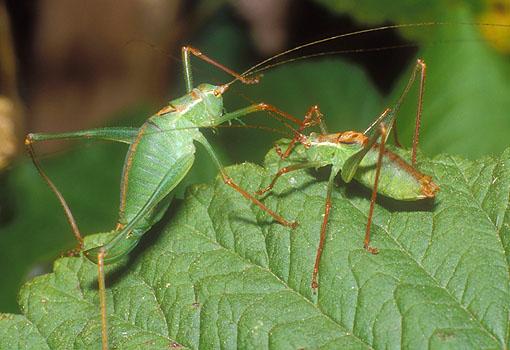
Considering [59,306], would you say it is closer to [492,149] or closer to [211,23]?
[492,149]

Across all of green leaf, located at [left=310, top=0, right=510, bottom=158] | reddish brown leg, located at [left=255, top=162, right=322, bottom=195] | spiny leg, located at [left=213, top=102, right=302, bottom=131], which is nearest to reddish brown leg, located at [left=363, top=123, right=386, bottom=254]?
reddish brown leg, located at [left=255, top=162, right=322, bottom=195]

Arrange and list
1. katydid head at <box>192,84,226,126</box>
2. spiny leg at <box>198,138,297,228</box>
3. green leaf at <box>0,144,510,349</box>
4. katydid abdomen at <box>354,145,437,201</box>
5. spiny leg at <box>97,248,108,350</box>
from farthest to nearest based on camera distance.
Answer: katydid head at <box>192,84,226,126</box>
spiny leg at <box>198,138,297,228</box>
katydid abdomen at <box>354,145,437,201</box>
spiny leg at <box>97,248,108,350</box>
green leaf at <box>0,144,510,349</box>

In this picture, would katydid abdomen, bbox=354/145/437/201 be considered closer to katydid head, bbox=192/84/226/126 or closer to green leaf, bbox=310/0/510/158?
katydid head, bbox=192/84/226/126

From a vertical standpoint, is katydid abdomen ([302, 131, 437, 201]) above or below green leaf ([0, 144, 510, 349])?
above

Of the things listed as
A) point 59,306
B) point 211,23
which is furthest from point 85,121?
point 59,306

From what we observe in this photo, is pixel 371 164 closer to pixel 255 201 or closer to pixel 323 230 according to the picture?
pixel 323 230

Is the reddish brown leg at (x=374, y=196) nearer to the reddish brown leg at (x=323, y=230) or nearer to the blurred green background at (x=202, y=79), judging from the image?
the reddish brown leg at (x=323, y=230)
